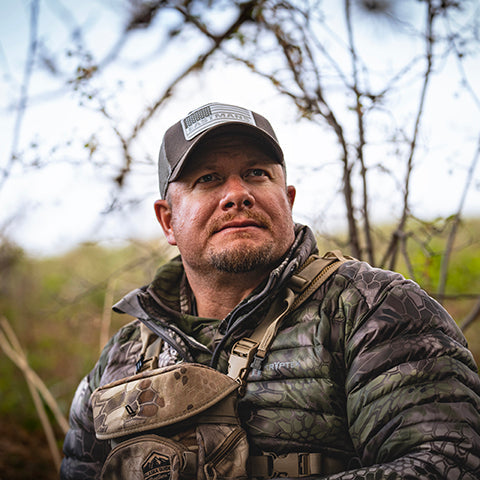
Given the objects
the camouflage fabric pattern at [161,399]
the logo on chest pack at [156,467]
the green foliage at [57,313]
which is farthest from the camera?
the green foliage at [57,313]

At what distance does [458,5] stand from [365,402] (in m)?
2.58

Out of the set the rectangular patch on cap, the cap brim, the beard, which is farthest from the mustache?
the rectangular patch on cap

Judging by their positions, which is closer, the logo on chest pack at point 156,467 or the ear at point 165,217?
the logo on chest pack at point 156,467

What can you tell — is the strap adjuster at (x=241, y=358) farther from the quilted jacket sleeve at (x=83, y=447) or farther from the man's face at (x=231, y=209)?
the quilted jacket sleeve at (x=83, y=447)

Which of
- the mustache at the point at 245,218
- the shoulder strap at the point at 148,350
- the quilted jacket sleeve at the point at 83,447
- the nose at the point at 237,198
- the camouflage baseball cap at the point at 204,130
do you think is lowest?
the quilted jacket sleeve at the point at 83,447

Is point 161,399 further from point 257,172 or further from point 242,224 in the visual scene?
point 257,172

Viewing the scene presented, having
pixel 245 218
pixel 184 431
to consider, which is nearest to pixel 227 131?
pixel 245 218

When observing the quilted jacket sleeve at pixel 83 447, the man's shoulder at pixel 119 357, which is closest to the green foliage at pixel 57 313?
the man's shoulder at pixel 119 357

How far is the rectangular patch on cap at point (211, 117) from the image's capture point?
2.37 m

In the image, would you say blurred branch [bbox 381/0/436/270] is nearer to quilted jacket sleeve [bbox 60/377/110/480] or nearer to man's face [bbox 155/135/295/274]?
man's face [bbox 155/135/295/274]

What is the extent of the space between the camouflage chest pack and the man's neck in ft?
1.64

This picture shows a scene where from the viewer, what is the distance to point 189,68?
12.3 feet

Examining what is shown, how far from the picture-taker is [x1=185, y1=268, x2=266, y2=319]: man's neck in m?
2.30

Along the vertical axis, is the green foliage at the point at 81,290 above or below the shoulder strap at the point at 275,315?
above
